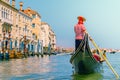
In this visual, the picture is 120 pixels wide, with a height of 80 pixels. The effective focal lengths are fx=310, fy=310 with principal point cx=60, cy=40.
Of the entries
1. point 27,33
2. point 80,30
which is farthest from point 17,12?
point 80,30

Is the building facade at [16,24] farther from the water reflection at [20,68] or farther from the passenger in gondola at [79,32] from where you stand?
the passenger in gondola at [79,32]

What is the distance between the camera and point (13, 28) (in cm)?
4150

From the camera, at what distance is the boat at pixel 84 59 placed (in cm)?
1023

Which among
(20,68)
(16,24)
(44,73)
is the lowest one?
(44,73)

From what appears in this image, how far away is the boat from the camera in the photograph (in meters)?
10.2

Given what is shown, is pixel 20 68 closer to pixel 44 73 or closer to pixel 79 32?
pixel 44 73

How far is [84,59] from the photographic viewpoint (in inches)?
415

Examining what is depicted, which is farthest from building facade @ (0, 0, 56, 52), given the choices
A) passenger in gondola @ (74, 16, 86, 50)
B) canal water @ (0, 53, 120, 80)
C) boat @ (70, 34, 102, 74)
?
passenger in gondola @ (74, 16, 86, 50)

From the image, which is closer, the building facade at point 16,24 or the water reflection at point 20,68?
the water reflection at point 20,68

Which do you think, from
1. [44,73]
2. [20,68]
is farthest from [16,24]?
[44,73]

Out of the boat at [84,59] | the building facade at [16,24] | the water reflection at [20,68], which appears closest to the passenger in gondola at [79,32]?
the boat at [84,59]

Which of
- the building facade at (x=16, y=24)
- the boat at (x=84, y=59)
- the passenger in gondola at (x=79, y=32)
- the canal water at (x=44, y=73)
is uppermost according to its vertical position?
the building facade at (x=16, y=24)

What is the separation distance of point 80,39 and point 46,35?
65380 mm

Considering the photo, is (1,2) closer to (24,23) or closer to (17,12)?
(17,12)
